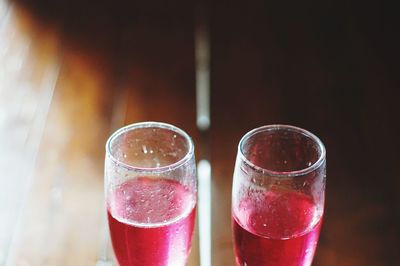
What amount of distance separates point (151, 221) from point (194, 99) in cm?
50

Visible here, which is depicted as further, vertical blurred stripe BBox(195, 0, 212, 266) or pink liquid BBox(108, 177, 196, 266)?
vertical blurred stripe BBox(195, 0, 212, 266)

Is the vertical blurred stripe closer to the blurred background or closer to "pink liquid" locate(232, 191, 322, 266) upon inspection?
the blurred background

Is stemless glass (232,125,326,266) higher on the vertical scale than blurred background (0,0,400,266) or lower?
higher

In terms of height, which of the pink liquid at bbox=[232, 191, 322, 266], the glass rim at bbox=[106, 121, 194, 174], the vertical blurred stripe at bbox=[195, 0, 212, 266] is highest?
the glass rim at bbox=[106, 121, 194, 174]

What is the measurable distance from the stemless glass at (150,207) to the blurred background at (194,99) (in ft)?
0.48

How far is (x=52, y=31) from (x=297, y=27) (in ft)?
1.59

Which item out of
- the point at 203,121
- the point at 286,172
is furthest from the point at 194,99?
the point at 286,172

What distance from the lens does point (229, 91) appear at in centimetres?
134

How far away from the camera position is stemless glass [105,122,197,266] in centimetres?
83

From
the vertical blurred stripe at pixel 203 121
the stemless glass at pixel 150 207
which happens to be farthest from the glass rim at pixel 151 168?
the vertical blurred stripe at pixel 203 121

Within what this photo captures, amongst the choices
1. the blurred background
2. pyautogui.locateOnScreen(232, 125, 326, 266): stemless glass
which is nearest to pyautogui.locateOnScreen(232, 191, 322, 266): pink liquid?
pyautogui.locateOnScreen(232, 125, 326, 266): stemless glass

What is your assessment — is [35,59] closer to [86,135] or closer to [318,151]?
[86,135]

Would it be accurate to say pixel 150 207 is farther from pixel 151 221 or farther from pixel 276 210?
pixel 276 210

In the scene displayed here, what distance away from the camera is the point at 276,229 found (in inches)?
33.0
